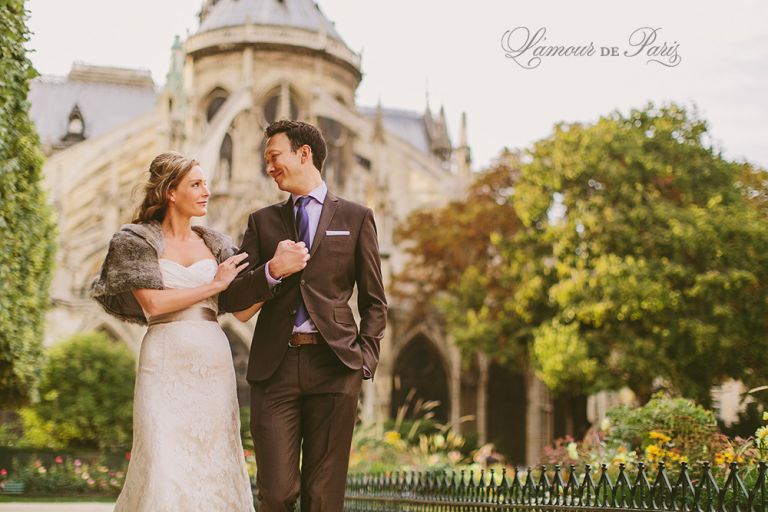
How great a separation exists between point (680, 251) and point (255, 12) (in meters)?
25.3

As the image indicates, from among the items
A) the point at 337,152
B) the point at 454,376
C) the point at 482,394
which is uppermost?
the point at 337,152

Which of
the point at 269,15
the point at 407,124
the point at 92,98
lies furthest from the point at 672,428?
the point at 407,124

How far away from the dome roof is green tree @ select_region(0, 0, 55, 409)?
2631 cm

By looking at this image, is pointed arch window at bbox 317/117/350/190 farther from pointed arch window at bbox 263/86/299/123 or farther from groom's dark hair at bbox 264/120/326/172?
groom's dark hair at bbox 264/120/326/172

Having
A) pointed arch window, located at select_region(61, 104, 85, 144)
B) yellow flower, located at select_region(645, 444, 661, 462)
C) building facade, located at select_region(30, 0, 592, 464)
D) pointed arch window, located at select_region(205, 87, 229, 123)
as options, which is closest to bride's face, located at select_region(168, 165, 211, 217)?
yellow flower, located at select_region(645, 444, 661, 462)

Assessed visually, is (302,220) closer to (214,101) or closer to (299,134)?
(299,134)

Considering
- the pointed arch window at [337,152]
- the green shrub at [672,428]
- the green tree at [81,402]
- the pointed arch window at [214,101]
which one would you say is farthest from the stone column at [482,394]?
the green shrub at [672,428]

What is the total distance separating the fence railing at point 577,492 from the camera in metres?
5.35

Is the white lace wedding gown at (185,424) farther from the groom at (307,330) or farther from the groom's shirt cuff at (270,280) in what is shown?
the groom's shirt cuff at (270,280)

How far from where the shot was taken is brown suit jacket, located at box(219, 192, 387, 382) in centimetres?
458

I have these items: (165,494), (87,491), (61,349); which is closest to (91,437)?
(61,349)

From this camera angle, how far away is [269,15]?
143 feet

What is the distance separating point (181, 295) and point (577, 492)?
3.33m

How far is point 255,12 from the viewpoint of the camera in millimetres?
43594
